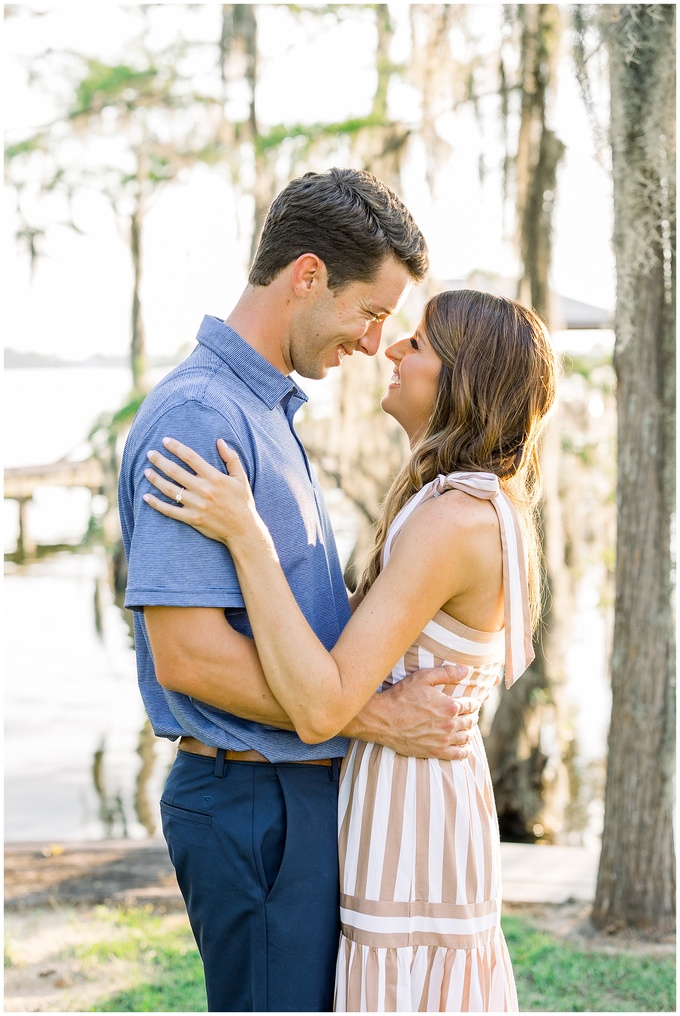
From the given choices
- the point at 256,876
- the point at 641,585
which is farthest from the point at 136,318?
the point at 256,876

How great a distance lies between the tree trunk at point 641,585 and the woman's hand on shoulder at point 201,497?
8.88ft

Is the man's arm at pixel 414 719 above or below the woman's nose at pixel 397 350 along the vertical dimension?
below

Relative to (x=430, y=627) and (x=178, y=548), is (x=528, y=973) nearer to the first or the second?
(x=430, y=627)

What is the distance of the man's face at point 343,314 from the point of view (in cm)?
199

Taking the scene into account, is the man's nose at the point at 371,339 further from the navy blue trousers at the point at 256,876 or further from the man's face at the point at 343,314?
the navy blue trousers at the point at 256,876

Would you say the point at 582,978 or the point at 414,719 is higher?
the point at 414,719

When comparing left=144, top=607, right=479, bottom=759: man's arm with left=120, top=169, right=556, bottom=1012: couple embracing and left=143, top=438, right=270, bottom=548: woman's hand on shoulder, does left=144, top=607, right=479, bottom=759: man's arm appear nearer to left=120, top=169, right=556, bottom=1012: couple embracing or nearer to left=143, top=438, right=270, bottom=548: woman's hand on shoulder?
left=120, top=169, right=556, bottom=1012: couple embracing

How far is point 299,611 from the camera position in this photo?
1681 millimetres

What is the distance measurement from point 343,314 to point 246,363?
230mm

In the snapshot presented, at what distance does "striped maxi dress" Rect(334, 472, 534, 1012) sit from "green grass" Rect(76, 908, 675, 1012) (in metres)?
1.68

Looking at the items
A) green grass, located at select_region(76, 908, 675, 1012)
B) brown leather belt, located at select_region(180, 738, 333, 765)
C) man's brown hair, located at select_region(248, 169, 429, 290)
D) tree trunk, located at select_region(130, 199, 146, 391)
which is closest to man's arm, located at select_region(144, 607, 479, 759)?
brown leather belt, located at select_region(180, 738, 333, 765)

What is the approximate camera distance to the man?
166 cm

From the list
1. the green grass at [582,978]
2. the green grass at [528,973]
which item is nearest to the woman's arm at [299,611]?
the green grass at [528,973]

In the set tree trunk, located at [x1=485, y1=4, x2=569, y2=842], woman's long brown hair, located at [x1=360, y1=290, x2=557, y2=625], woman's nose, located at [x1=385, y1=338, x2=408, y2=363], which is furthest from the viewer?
tree trunk, located at [x1=485, y1=4, x2=569, y2=842]
